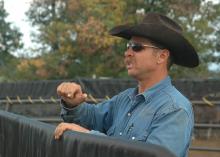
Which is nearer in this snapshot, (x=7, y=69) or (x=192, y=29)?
(x=192, y=29)

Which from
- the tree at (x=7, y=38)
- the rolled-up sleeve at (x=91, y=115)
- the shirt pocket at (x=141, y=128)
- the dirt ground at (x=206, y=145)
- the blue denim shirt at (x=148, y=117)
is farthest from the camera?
the tree at (x=7, y=38)

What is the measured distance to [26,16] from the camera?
59906 mm

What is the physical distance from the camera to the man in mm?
3221

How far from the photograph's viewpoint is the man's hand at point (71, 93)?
12.2 feet

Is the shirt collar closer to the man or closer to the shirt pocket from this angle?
the man

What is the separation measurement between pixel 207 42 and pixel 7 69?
3484 cm

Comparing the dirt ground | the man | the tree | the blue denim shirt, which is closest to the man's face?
the man

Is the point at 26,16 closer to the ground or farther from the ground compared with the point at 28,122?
farther from the ground

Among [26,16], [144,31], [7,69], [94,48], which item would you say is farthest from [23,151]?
[7,69]

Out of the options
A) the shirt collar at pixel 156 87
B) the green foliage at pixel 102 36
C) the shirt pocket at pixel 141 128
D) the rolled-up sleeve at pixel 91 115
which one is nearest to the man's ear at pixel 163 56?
the shirt collar at pixel 156 87

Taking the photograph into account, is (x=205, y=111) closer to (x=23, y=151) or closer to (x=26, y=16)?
(x=23, y=151)

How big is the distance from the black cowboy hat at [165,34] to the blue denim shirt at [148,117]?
0.72ft

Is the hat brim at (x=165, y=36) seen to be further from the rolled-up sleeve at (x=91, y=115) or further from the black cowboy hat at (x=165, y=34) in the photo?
the rolled-up sleeve at (x=91, y=115)

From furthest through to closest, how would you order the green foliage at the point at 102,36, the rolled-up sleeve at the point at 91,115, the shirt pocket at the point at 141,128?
the green foliage at the point at 102,36
the rolled-up sleeve at the point at 91,115
the shirt pocket at the point at 141,128
